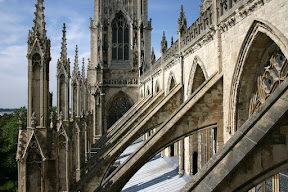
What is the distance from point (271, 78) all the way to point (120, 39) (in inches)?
1000

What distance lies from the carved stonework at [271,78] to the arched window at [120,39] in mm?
24109

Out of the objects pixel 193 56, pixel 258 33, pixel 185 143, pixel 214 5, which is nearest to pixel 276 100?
pixel 258 33

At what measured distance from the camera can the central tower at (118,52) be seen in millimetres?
28453

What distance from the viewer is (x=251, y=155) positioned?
3877mm

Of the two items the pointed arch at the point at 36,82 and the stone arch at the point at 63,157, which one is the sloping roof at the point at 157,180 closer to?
the stone arch at the point at 63,157

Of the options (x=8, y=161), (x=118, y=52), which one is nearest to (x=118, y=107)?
(x=118, y=52)

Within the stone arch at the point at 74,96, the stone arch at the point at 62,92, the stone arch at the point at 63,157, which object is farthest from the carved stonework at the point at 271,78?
the stone arch at the point at 74,96

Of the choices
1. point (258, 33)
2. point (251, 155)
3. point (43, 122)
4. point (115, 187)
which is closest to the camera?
point (251, 155)

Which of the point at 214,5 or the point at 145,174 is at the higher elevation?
the point at 214,5

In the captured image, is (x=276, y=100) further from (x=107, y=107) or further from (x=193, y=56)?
(x=107, y=107)

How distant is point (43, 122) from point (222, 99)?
5160mm

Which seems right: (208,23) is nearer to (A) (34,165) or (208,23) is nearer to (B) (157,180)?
(A) (34,165)

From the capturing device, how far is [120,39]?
30.1 metres

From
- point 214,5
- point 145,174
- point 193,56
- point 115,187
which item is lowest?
point 145,174
